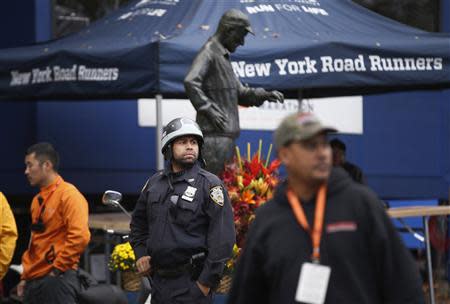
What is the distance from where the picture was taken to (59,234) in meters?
8.66

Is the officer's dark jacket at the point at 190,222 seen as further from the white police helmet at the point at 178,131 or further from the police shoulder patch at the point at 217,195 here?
the white police helmet at the point at 178,131

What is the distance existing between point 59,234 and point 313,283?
426 centimetres

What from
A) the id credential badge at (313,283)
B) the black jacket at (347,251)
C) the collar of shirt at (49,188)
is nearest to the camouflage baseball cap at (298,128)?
the black jacket at (347,251)

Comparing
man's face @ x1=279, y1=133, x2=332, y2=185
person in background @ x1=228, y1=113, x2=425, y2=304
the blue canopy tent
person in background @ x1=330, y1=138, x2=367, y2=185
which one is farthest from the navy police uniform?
person in background @ x1=330, y1=138, x2=367, y2=185

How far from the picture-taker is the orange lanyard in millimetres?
4688

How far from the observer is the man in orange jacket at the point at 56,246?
8.56 metres

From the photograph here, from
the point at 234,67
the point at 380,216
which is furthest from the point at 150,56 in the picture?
the point at 380,216

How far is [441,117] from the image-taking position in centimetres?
1469

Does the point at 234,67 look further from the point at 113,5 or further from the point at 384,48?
the point at 113,5

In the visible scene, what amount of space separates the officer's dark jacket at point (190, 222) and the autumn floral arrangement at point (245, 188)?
7.03 feet

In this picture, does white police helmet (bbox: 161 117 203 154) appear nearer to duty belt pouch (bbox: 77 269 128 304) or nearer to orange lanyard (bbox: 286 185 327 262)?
duty belt pouch (bbox: 77 269 128 304)

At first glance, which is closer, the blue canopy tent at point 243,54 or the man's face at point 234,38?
the man's face at point 234,38

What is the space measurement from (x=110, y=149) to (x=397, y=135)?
3627mm

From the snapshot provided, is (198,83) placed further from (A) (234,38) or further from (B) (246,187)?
(B) (246,187)
